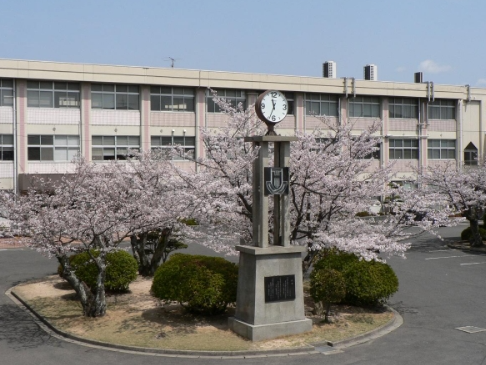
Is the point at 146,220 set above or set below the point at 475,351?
above

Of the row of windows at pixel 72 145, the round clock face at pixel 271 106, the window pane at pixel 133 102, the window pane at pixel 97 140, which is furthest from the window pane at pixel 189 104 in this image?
the round clock face at pixel 271 106

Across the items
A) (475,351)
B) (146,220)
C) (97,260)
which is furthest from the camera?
(146,220)

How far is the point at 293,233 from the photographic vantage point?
16625 mm

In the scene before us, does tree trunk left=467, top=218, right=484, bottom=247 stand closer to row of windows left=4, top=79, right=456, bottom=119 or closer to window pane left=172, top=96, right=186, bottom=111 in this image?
row of windows left=4, top=79, right=456, bottom=119

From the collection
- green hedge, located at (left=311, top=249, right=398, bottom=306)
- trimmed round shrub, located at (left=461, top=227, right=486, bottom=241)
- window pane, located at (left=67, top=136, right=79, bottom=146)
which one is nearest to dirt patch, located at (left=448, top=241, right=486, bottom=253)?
trimmed round shrub, located at (left=461, top=227, right=486, bottom=241)

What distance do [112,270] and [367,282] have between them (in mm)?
7635

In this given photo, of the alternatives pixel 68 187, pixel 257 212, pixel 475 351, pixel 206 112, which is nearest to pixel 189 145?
pixel 206 112

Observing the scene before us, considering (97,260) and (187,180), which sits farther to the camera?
(187,180)

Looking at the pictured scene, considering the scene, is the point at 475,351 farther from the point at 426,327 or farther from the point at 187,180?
the point at 187,180

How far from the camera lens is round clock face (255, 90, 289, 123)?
46.8ft

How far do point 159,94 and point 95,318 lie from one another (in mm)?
26601

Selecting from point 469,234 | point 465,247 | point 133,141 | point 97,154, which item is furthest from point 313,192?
point 133,141

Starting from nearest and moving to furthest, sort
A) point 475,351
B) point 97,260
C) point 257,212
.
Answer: point 475,351 → point 257,212 → point 97,260

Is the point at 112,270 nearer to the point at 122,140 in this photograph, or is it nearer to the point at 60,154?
the point at 60,154
